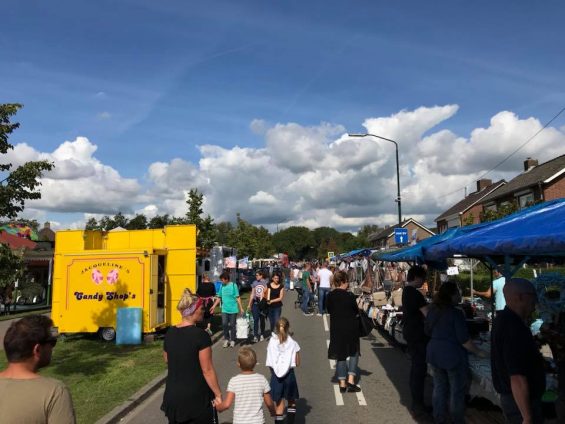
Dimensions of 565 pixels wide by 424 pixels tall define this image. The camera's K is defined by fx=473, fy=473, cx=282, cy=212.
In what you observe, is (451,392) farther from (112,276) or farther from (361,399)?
(112,276)

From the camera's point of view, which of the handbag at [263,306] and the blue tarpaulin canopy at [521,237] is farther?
the handbag at [263,306]

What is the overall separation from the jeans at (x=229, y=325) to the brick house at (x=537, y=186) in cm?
2428

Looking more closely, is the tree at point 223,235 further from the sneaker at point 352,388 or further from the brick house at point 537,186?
the sneaker at point 352,388

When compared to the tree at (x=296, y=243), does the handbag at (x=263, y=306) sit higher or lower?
lower

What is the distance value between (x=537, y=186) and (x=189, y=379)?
3545cm

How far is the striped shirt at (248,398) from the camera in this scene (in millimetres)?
4199

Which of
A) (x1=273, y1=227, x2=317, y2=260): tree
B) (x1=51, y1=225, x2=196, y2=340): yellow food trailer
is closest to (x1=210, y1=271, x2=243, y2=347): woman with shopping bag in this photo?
(x1=51, y1=225, x2=196, y2=340): yellow food trailer

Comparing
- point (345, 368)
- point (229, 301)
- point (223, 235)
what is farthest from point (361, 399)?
point (223, 235)

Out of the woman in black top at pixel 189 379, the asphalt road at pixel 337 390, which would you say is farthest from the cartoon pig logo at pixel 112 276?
the woman in black top at pixel 189 379

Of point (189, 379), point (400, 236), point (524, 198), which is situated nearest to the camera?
point (189, 379)

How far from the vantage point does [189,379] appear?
3.84 meters

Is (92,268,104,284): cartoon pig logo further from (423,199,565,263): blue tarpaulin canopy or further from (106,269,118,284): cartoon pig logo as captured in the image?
(423,199,565,263): blue tarpaulin canopy

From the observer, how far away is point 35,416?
2297 mm

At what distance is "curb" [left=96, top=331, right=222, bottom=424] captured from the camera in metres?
6.16
